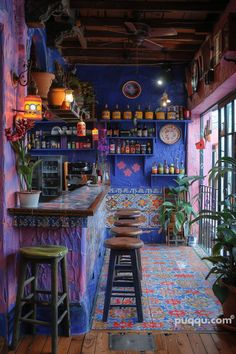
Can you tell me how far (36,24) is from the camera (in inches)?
144

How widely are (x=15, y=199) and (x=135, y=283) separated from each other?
1283 millimetres

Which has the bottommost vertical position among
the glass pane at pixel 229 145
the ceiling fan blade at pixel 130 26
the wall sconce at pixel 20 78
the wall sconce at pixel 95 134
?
the glass pane at pixel 229 145

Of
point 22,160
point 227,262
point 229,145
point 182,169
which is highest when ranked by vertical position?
point 229,145

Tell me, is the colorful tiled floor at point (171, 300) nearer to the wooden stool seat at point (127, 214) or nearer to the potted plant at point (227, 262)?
the potted plant at point (227, 262)

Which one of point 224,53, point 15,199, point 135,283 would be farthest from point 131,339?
point 224,53

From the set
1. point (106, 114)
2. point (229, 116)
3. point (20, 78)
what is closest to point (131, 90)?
point (106, 114)

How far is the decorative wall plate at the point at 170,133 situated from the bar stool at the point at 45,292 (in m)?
4.80

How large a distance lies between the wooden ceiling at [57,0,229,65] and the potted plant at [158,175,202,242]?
2.25m

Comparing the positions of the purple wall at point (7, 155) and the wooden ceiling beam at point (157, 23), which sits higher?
the wooden ceiling beam at point (157, 23)

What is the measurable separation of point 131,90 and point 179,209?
2466 mm

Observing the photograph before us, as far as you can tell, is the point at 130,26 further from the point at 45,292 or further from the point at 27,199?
the point at 45,292

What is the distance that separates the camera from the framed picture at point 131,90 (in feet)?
25.7

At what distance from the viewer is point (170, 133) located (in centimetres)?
777

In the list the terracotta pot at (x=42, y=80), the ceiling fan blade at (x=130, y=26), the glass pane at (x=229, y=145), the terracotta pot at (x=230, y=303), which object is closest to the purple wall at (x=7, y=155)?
the terracotta pot at (x=42, y=80)
